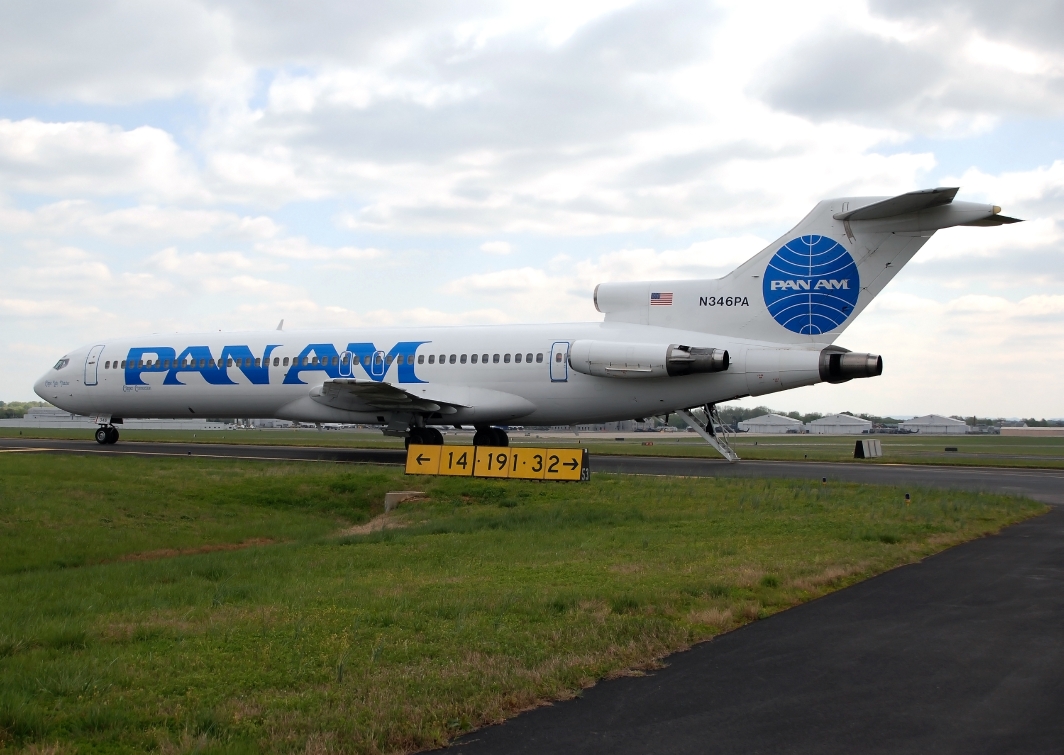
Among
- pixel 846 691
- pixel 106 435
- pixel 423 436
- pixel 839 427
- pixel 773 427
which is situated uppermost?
pixel 839 427

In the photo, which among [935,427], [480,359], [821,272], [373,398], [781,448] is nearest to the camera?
[821,272]

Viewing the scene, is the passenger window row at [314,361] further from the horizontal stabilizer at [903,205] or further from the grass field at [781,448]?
the horizontal stabilizer at [903,205]

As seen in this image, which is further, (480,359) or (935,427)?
(935,427)

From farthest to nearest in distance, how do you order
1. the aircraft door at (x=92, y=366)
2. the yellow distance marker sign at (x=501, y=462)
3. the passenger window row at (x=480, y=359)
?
the aircraft door at (x=92, y=366), the passenger window row at (x=480, y=359), the yellow distance marker sign at (x=501, y=462)

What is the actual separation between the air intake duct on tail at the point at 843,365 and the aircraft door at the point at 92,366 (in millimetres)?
27678

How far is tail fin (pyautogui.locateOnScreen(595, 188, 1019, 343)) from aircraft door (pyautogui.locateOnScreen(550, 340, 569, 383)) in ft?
10.3

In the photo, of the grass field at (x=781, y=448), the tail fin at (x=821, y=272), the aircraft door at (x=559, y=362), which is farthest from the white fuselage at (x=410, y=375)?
the grass field at (x=781, y=448)

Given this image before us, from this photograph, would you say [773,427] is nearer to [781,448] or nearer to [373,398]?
[781,448]

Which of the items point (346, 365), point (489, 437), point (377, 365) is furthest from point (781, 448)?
point (346, 365)

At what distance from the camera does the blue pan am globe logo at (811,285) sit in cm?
2505

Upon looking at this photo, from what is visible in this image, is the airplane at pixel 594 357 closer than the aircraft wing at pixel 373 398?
Yes

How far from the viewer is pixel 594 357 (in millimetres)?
27219

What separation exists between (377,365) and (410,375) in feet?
4.52

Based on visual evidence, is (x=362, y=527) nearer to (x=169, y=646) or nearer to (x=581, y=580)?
(x=581, y=580)
